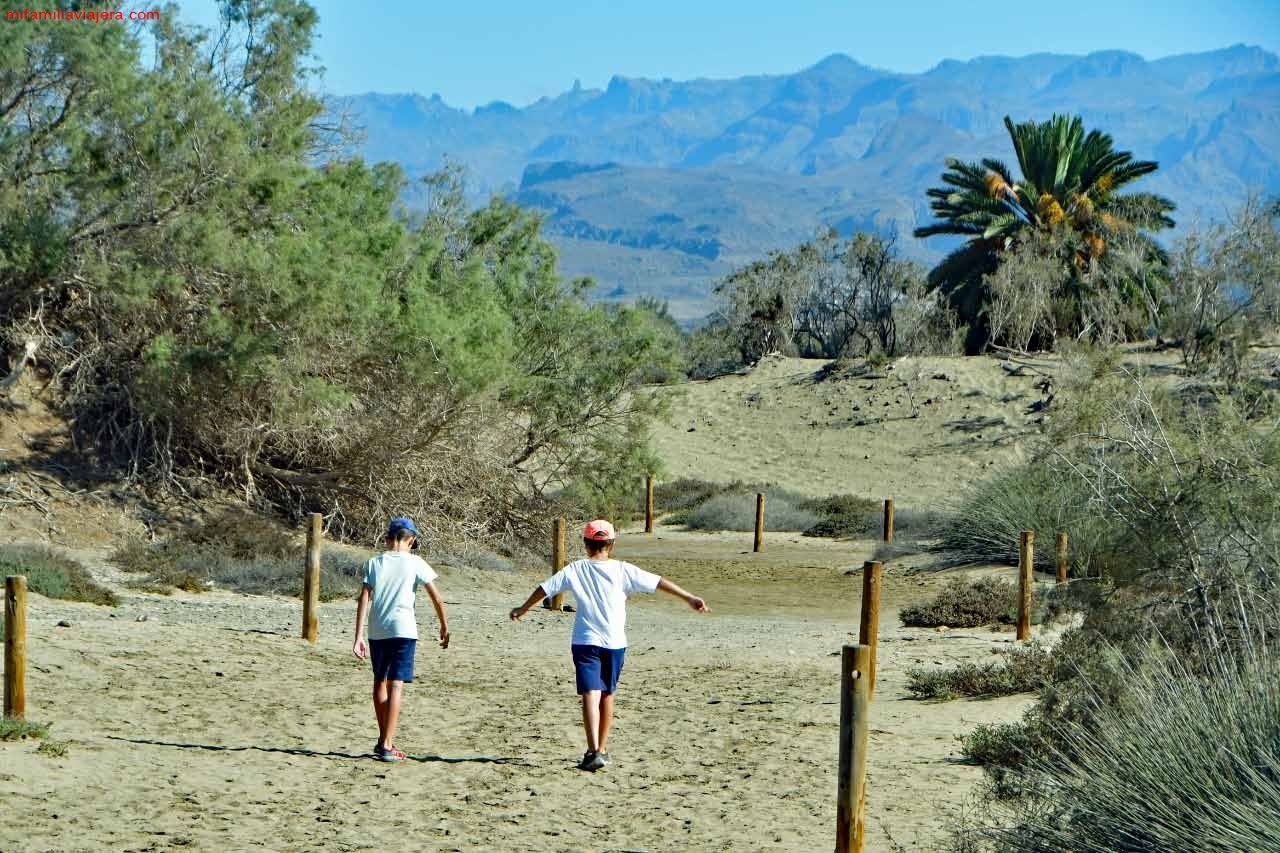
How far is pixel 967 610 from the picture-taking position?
16000 mm

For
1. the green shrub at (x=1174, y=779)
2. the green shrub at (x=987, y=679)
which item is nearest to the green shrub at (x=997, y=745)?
the green shrub at (x=987, y=679)

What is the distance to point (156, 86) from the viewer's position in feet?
66.8

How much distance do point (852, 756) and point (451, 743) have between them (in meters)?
4.28

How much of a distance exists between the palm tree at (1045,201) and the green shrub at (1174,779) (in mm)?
41145

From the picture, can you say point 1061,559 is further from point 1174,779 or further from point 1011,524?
point 1174,779

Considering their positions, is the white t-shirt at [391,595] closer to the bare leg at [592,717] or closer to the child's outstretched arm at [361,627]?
the child's outstretched arm at [361,627]

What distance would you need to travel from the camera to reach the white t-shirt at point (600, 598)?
853 centimetres

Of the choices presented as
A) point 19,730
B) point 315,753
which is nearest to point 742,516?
point 315,753

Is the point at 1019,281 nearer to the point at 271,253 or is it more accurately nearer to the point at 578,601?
the point at 271,253

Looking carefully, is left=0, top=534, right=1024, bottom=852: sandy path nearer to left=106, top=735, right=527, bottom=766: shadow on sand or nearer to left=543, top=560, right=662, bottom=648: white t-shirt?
left=106, top=735, right=527, bottom=766: shadow on sand

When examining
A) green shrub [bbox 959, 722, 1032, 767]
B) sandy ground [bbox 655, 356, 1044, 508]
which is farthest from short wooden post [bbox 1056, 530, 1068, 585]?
sandy ground [bbox 655, 356, 1044, 508]

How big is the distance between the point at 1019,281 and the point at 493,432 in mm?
26264

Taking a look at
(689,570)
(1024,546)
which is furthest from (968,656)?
(689,570)

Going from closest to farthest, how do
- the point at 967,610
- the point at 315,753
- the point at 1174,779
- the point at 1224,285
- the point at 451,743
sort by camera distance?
the point at 1174,779, the point at 315,753, the point at 451,743, the point at 967,610, the point at 1224,285
